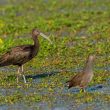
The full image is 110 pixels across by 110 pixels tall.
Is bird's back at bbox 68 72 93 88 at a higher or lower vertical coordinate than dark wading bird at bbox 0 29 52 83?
lower

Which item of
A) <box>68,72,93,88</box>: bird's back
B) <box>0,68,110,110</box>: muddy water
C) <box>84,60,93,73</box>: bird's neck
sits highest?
<box>84,60,93,73</box>: bird's neck

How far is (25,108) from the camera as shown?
12297mm

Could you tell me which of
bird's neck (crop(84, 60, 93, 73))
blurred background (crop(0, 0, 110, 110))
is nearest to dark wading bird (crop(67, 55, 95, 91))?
bird's neck (crop(84, 60, 93, 73))

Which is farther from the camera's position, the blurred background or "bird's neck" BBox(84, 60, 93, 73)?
"bird's neck" BBox(84, 60, 93, 73)

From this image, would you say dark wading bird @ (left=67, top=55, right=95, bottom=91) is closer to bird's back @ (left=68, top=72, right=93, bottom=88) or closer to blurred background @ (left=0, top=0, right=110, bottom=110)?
bird's back @ (left=68, top=72, right=93, bottom=88)

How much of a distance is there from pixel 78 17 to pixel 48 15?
66.0 inches

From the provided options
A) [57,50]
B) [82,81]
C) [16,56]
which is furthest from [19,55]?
[57,50]

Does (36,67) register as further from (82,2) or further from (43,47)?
(82,2)

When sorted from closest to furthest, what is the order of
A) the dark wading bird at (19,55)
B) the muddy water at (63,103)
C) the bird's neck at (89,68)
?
1. the muddy water at (63,103)
2. the bird's neck at (89,68)
3. the dark wading bird at (19,55)

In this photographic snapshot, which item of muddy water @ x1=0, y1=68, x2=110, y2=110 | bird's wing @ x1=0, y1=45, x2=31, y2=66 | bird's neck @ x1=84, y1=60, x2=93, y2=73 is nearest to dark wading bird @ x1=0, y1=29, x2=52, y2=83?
bird's wing @ x1=0, y1=45, x2=31, y2=66

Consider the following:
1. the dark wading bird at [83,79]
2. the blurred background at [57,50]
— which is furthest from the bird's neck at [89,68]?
the blurred background at [57,50]

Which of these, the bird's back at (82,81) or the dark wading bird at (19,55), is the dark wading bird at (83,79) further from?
the dark wading bird at (19,55)

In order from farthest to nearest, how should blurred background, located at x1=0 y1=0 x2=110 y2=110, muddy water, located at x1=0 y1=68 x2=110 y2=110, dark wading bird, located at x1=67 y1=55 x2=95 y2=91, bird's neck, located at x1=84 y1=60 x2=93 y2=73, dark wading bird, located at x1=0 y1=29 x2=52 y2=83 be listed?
dark wading bird, located at x1=0 y1=29 x2=52 y2=83 < bird's neck, located at x1=84 y1=60 x2=93 y2=73 < dark wading bird, located at x1=67 y1=55 x2=95 y2=91 < blurred background, located at x1=0 y1=0 x2=110 y2=110 < muddy water, located at x1=0 y1=68 x2=110 y2=110

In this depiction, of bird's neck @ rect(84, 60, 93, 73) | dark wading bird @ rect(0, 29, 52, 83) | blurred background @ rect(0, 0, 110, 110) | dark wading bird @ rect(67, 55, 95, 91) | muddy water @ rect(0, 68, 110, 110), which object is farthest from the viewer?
dark wading bird @ rect(0, 29, 52, 83)
